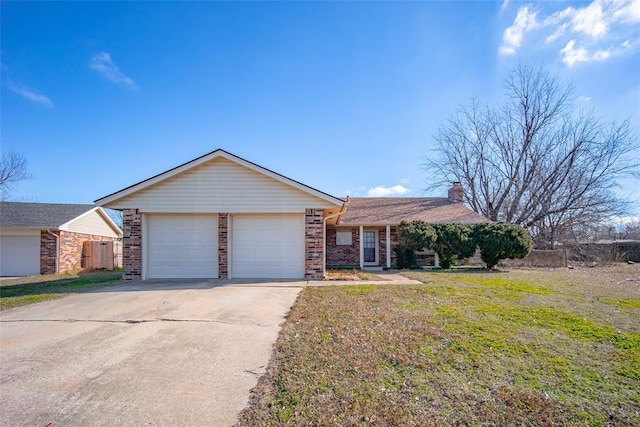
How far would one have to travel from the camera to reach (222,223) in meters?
10.8

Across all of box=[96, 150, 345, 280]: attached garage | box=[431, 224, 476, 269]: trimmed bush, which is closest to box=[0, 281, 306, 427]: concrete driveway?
box=[96, 150, 345, 280]: attached garage

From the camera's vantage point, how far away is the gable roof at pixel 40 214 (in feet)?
53.1

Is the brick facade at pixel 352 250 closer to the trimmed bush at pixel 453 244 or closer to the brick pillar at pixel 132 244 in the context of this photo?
the trimmed bush at pixel 453 244

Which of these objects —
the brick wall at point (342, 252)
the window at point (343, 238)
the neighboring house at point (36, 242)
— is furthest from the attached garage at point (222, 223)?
the neighboring house at point (36, 242)

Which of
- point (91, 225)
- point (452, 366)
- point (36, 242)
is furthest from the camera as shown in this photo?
point (91, 225)

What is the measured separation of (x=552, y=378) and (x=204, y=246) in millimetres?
9779

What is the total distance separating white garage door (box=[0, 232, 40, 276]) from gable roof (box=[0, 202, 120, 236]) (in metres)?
0.74

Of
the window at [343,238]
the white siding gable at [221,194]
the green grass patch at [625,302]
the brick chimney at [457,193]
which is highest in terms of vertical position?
the brick chimney at [457,193]

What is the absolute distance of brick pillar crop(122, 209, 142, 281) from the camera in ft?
34.8

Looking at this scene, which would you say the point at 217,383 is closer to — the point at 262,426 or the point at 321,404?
the point at 262,426

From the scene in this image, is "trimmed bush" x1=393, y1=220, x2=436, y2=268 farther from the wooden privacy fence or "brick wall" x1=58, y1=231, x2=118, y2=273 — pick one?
"brick wall" x1=58, y1=231, x2=118, y2=273

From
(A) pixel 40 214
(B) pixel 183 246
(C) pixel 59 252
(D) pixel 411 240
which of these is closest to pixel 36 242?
(C) pixel 59 252

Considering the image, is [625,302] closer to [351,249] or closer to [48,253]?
[351,249]

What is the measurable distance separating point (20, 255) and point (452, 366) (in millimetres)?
20545
